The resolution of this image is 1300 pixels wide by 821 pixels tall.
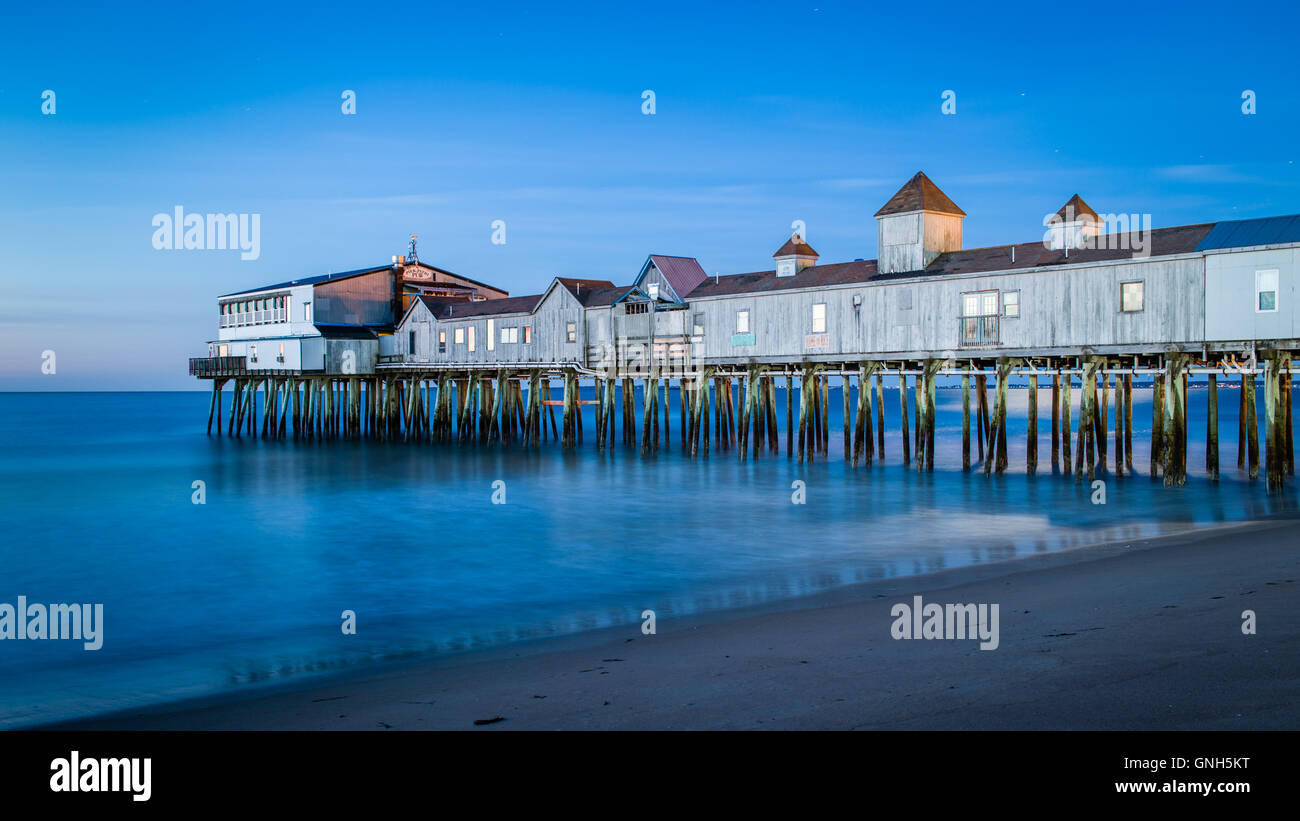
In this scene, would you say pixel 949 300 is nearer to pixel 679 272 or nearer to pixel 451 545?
pixel 679 272

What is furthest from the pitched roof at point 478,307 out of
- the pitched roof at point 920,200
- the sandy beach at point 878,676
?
the sandy beach at point 878,676

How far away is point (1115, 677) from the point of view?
7703 millimetres

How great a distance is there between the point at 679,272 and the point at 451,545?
804 inches

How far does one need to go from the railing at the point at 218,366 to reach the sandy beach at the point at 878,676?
1919 inches

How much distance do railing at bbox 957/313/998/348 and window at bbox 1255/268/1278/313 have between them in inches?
258

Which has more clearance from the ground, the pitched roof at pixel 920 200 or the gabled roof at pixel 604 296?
the pitched roof at pixel 920 200

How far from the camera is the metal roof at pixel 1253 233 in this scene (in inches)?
932

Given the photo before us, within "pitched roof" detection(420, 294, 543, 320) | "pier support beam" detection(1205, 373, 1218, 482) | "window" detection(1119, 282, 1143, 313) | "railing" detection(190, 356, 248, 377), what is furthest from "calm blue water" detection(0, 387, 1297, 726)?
"railing" detection(190, 356, 248, 377)

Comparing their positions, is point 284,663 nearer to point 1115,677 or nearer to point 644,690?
point 644,690

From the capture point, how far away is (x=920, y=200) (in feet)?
104

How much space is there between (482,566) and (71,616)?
22.1 ft

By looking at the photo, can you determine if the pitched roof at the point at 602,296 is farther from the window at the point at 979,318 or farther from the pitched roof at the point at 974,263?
the window at the point at 979,318

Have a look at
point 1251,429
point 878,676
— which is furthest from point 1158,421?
point 878,676
